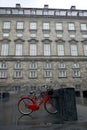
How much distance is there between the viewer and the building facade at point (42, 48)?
3559cm

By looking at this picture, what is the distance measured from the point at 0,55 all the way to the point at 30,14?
13.4 meters

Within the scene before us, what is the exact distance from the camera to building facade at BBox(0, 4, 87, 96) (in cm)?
3559

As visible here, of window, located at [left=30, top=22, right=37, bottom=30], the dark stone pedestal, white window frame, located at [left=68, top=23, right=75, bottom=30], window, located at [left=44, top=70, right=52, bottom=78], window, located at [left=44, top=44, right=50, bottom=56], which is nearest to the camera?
the dark stone pedestal

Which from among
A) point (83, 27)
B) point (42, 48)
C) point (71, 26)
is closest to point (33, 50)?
point (42, 48)

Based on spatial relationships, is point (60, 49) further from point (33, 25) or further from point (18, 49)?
point (18, 49)

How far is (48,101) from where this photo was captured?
297 inches

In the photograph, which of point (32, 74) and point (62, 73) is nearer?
point (32, 74)

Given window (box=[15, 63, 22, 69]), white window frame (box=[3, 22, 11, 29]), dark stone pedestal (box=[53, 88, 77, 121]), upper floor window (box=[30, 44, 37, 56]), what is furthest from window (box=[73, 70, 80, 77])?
dark stone pedestal (box=[53, 88, 77, 121])

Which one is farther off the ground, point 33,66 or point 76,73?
point 33,66

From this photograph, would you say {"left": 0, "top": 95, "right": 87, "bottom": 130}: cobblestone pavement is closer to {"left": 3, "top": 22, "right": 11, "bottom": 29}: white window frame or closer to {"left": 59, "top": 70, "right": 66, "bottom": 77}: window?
{"left": 59, "top": 70, "right": 66, "bottom": 77}: window

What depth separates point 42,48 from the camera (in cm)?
3806

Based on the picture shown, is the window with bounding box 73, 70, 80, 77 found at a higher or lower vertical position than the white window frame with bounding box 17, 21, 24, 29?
lower

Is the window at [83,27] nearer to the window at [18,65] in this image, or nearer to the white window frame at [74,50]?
the white window frame at [74,50]

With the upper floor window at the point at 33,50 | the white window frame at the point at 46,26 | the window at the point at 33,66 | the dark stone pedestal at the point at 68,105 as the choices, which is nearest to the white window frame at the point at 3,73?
the window at the point at 33,66
